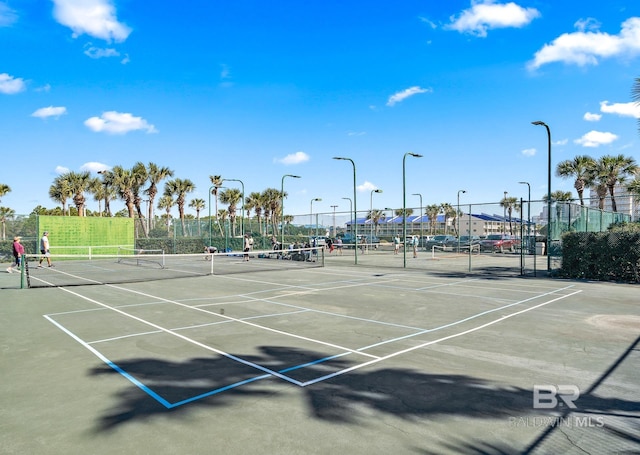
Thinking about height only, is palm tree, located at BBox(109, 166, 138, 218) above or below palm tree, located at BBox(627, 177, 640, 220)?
above

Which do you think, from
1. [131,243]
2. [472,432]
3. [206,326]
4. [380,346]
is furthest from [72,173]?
[472,432]

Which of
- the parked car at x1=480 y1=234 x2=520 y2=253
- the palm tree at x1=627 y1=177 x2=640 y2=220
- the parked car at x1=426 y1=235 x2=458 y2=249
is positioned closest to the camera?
the palm tree at x1=627 y1=177 x2=640 y2=220

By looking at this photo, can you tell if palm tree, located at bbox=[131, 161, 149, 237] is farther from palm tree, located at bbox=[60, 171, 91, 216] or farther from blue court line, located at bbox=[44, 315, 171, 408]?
blue court line, located at bbox=[44, 315, 171, 408]

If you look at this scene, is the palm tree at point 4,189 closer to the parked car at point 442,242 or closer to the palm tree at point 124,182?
the palm tree at point 124,182

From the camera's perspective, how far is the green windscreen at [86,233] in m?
32.9

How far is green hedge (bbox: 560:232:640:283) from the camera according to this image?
1764 cm

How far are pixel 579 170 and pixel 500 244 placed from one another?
33.9 ft

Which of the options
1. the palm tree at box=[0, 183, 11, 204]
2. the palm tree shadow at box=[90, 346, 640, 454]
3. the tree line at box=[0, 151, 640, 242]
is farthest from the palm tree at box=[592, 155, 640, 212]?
the palm tree at box=[0, 183, 11, 204]

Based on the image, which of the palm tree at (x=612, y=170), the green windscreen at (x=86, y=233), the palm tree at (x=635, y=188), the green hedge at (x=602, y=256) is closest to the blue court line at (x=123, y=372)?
the green hedge at (x=602, y=256)

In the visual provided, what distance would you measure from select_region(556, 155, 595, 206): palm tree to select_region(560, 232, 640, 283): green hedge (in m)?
23.6

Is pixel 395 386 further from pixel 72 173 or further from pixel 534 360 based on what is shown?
pixel 72 173

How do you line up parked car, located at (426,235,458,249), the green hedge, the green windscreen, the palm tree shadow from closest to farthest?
the palm tree shadow
the green hedge
the green windscreen
parked car, located at (426,235,458,249)

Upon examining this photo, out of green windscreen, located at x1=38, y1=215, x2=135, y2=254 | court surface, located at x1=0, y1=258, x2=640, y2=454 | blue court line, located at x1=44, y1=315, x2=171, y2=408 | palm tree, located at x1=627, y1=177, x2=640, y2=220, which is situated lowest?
court surface, located at x1=0, y1=258, x2=640, y2=454

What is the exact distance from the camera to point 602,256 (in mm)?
18594
